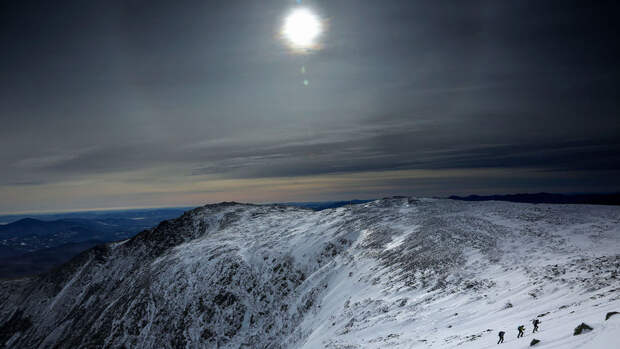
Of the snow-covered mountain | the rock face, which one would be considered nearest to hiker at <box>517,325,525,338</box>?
the snow-covered mountain

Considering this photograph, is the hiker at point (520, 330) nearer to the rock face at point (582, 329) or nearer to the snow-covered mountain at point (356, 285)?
the snow-covered mountain at point (356, 285)

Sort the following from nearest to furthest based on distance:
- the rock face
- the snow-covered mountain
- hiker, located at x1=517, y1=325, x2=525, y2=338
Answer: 1. the rock face
2. hiker, located at x1=517, y1=325, x2=525, y2=338
3. the snow-covered mountain

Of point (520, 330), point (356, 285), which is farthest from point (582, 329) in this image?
point (356, 285)

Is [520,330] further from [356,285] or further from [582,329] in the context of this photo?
[356,285]

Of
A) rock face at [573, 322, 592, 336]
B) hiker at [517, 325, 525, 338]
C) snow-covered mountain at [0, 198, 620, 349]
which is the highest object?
rock face at [573, 322, 592, 336]

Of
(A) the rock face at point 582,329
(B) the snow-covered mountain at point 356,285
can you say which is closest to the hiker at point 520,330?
(B) the snow-covered mountain at point 356,285

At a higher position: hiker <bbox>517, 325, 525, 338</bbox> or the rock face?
the rock face

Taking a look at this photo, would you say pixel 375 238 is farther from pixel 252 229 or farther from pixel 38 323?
pixel 38 323

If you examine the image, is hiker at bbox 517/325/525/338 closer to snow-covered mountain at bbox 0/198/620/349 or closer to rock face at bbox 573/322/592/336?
snow-covered mountain at bbox 0/198/620/349
